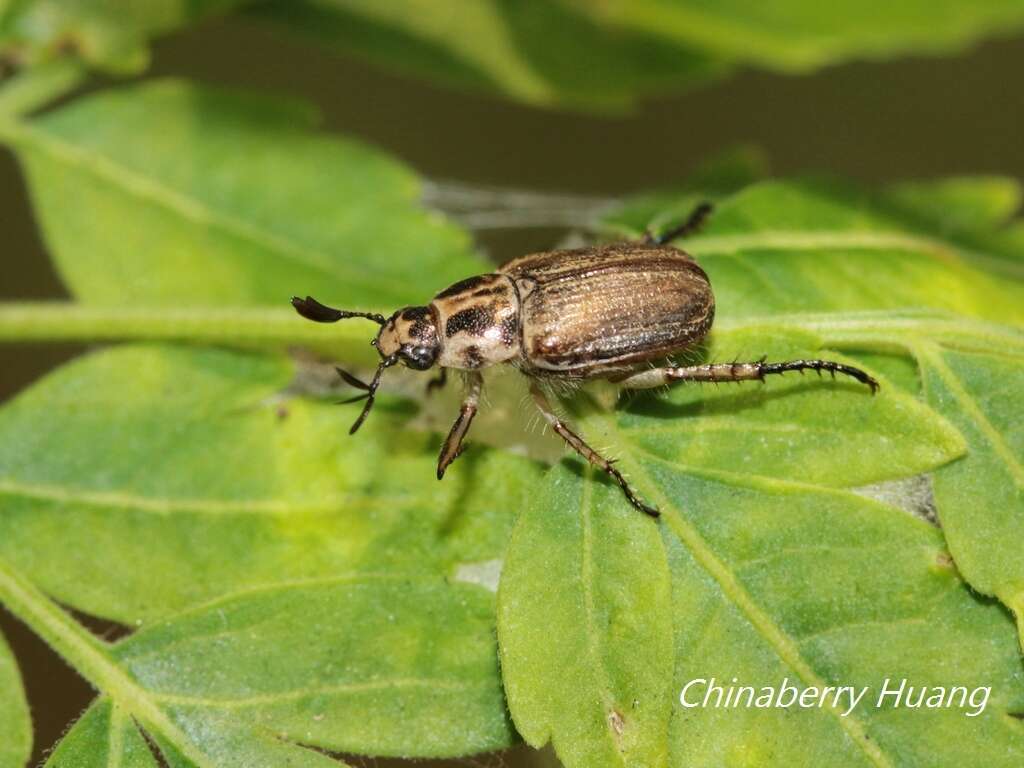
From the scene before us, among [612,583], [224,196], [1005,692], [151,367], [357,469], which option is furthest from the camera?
[224,196]

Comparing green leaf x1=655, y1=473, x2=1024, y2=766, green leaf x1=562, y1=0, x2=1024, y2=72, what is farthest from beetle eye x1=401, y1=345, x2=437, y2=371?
green leaf x1=562, y1=0, x2=1024, y2=72

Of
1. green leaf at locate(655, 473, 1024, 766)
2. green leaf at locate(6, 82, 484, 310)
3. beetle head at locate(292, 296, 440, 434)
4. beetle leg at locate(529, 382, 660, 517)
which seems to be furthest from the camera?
green leaf at locate(6, 82, 484, 310)

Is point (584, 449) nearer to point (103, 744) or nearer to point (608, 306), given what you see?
point (608, 306)

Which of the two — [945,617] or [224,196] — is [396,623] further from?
[224,196]

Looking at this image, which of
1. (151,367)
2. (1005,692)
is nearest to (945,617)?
(1005,692)

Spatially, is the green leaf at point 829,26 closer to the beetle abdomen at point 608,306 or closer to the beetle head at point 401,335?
the beetle abdomen at point 608,306

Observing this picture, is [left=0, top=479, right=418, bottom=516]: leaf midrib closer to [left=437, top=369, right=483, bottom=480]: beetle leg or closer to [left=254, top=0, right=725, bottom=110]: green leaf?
[left=437, top=369, right=483, bottom=480]: beetle leg
